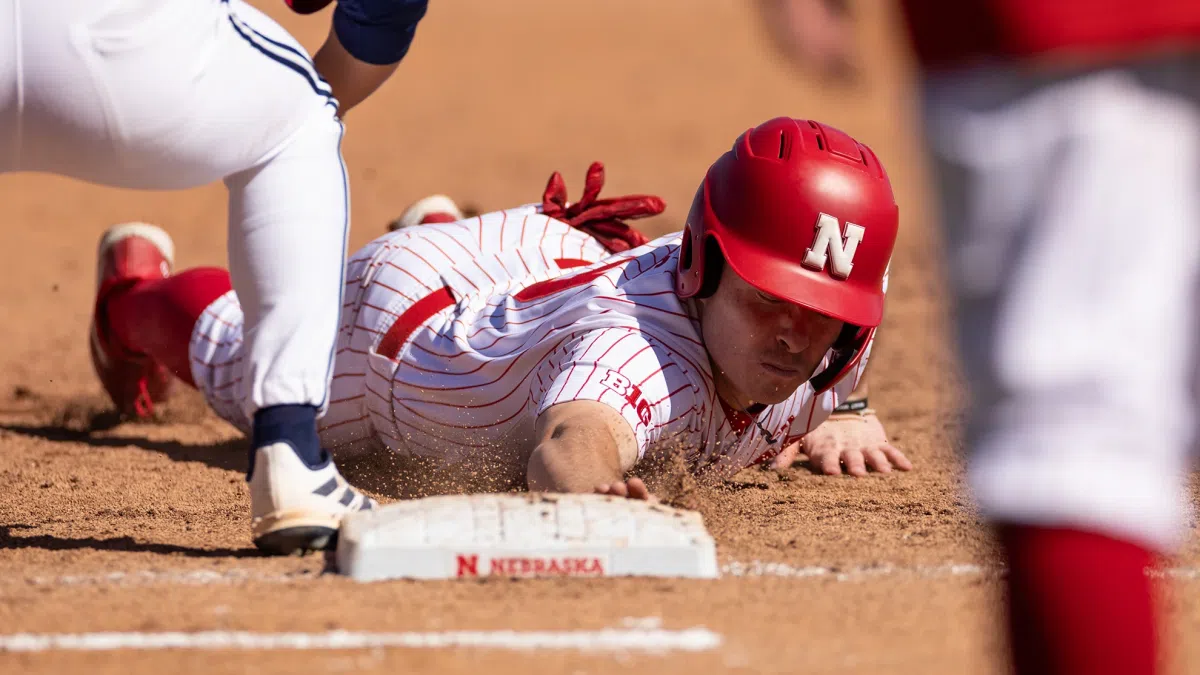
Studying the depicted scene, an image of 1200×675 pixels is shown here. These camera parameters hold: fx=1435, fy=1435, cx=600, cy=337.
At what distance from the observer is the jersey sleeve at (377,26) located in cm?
313

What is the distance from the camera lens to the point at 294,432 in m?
2.72

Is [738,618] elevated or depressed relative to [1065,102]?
depressed

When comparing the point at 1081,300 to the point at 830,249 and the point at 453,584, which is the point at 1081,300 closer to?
the point at 453,584

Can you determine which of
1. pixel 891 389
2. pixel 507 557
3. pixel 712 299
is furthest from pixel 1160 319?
pixel 891 389

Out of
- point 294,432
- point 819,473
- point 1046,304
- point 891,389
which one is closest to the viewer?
point 1046,304

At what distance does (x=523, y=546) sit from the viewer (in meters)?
2.74

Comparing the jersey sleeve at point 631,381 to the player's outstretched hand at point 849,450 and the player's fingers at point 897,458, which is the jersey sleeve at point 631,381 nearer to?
the player's outstretched hand at point 849,450

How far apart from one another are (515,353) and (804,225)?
85 cm

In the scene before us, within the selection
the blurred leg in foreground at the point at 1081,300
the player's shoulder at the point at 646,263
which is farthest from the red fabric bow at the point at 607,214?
the blurred leg in foreground at the point at 1081,300

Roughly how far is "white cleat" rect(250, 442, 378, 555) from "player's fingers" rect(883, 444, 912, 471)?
208 cm

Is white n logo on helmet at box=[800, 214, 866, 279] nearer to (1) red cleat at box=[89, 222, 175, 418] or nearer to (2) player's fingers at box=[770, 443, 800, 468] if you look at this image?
(2) player's fingers at box=[770, 443, 800, 468]

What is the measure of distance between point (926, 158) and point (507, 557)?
4.30ft

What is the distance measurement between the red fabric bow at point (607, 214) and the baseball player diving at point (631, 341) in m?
0.21

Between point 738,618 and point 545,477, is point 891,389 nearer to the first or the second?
point 545,477
